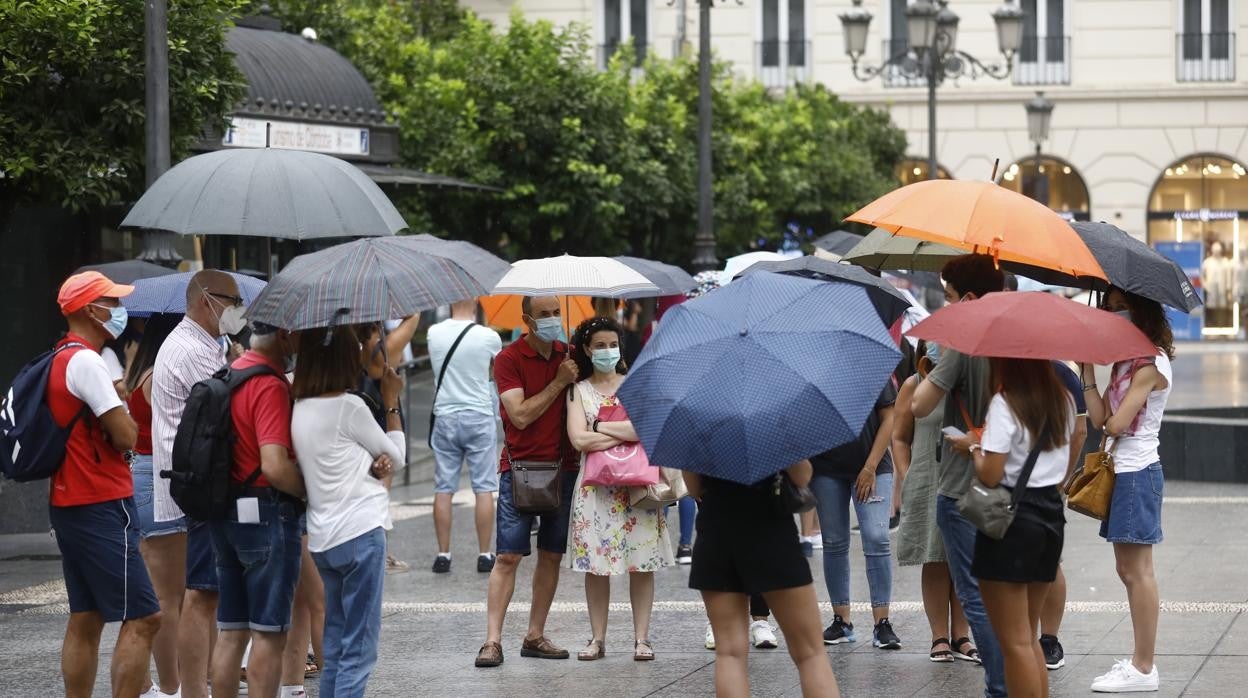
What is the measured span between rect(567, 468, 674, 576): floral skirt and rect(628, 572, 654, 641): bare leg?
0.10 metres

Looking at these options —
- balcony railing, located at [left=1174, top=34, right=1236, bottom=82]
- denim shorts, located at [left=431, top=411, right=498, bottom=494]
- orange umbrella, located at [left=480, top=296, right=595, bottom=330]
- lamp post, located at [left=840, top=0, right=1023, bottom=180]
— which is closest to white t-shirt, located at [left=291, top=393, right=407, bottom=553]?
orange umbrella, located at [left=480, top=296, right=595, bottom=330]

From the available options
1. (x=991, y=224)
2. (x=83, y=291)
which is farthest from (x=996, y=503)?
(x=83, y=291)

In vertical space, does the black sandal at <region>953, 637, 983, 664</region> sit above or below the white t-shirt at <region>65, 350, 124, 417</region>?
below

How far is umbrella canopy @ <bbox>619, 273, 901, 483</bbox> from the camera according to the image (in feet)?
18.7

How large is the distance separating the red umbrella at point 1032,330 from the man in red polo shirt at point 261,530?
7.43 feet

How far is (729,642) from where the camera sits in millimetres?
6250

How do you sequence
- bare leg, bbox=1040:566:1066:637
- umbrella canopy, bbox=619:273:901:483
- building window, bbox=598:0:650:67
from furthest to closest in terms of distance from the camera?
building window, bbox=598:0:650:67
bare leg, bbox=1040:566:1066:637
umbrella canopy, bbox=619:273:901:483

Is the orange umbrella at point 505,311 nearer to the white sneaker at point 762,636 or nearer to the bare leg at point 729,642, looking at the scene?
the white sneaker at point 762,636

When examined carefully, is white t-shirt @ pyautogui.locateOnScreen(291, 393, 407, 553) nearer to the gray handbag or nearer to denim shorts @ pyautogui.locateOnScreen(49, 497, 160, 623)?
denim shorts @ pyautogui.locateOnScreen(49, 497, 160, 623)

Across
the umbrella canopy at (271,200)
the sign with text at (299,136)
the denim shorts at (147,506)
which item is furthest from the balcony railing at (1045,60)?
the denim shorts at (147,506)

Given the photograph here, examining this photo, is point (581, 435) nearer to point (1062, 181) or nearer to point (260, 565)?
point (260, 565)

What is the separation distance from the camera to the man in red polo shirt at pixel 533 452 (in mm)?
8742

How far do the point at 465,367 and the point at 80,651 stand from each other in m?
5.15

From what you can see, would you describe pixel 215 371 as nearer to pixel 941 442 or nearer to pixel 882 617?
pixel 941 442
